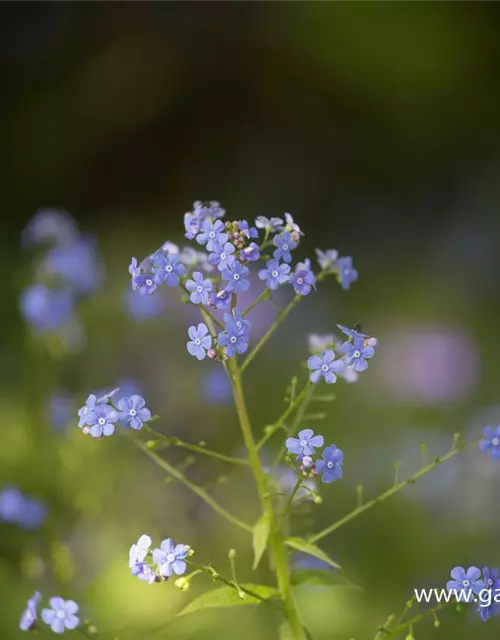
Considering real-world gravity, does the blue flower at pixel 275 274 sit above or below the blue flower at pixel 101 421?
above

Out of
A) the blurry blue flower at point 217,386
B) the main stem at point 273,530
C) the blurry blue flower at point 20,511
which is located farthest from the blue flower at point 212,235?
the blurry blue flower at point 20,511

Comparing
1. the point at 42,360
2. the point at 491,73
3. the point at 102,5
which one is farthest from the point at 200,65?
Result: the point at 42,360

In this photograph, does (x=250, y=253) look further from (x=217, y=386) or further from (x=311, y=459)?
(x=217, y=386)

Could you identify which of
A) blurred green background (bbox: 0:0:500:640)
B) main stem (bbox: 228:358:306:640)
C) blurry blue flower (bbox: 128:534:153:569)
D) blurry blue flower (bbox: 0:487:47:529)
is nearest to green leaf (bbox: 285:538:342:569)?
main stem (bbox: 228:358:306:640)

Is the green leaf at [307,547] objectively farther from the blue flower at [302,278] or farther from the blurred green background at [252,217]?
the blurred green background at [252,217]

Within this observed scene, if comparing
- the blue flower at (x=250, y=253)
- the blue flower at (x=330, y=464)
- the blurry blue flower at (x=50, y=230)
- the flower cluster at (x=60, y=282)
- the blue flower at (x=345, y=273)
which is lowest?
the blue flower at (x=330, y=464)

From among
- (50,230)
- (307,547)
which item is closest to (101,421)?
(307,547)

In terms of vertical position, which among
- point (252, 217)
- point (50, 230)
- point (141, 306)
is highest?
point (252, 217)
